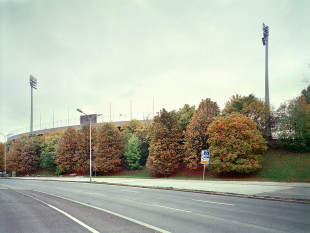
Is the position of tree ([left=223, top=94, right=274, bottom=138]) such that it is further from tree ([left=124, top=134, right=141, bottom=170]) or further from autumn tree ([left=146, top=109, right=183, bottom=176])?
tree ([left=124, top=134, right=141, bottom=170])

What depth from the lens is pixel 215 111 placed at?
44.2 metres

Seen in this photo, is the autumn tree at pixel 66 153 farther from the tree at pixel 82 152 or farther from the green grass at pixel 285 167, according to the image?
the green grass at pixel 285 167

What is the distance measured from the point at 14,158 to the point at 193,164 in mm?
57700

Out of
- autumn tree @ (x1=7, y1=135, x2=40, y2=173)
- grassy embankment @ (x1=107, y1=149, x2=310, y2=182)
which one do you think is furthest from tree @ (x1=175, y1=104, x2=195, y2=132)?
autumn tree @ (x1=7, y1=135, x2=40, y2=173)

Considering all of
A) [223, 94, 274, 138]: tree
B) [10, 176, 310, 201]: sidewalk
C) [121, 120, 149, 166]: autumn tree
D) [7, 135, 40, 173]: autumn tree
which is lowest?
[7, 135, 40, 173]: autumn tree

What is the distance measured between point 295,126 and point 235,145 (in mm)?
12724

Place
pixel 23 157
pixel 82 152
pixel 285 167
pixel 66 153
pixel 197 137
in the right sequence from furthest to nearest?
pixel 23 157 < pixel 66 153 < pixel 82 152 < pixel 197 137 < pixel 285 167

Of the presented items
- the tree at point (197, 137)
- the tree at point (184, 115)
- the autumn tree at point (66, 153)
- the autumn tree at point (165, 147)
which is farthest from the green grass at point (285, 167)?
the autumn tree at point (66, 153)

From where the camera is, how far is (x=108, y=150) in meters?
52.0

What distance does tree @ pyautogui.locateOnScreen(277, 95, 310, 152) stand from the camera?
37.5 m

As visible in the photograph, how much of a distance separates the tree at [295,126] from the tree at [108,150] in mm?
32123

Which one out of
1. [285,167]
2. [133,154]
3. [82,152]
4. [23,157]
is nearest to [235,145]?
[285,167]

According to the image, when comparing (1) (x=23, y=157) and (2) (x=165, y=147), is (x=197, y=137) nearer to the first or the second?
(2) (x=165, y=147)

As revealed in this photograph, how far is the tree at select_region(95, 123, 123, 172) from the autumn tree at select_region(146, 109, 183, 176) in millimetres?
10752
